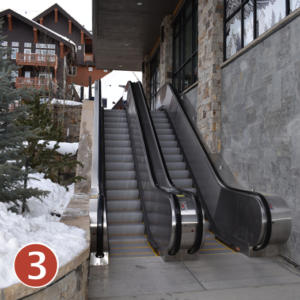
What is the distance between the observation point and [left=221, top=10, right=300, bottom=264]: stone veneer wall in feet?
14.8

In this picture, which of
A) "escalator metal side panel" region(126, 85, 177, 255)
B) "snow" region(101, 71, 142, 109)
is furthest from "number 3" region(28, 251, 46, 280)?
"snow" region(101, 71, 142, 109)

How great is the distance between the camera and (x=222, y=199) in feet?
19.4

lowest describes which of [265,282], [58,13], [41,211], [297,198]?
[265,282]

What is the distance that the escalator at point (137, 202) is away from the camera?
4.50m

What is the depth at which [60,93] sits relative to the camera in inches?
744

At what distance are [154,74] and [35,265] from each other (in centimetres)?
1540

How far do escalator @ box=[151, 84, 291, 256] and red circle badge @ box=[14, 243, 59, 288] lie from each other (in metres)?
3.74

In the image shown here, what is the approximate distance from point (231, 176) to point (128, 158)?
267 cm

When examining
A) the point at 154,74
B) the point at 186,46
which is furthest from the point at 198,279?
the point at 154,74

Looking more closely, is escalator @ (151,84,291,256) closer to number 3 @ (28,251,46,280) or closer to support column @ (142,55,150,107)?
number 3 @ (28,251,46,280)

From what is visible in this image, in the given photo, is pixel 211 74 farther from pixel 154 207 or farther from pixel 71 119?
pixel 71 119

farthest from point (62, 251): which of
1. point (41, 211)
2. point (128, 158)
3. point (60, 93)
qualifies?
point (60, 93)

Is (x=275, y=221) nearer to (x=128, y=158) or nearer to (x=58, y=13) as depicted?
(x=128, y=158)

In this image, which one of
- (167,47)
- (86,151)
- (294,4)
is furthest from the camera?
(167,47)
